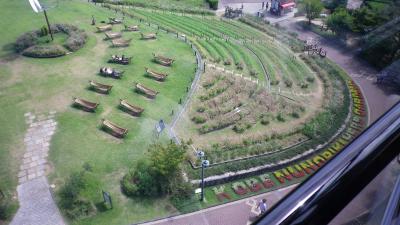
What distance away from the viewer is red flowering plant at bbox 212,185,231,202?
11.8m

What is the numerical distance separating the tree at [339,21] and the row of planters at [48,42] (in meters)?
16.4

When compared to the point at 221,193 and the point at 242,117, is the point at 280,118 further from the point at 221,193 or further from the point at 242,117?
the point at 221,193

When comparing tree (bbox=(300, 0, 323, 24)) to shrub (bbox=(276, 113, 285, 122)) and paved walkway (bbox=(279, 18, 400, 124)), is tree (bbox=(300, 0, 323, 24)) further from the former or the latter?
shrub (bbox=(276, 113, 285, 122))

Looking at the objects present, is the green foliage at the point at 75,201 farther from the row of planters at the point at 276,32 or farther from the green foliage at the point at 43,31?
the row of planters at the point at 276,32

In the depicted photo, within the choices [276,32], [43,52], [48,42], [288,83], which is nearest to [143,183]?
[288,83]

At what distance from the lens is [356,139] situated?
136cm

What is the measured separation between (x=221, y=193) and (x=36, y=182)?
20.7 ft

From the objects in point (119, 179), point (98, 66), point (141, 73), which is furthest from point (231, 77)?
point (119, 179)

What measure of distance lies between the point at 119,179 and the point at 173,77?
25.1 feet

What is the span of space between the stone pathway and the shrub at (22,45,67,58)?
6.31m

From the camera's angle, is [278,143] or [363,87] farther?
[363,87]

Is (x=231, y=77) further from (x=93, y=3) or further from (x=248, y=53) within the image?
(x=93, y=3)

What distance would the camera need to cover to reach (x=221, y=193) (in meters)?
12.0

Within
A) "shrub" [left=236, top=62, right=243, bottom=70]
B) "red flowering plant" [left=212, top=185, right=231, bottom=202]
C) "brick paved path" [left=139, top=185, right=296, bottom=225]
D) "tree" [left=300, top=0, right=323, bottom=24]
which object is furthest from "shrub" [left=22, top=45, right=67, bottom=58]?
"tree" [left=300, top=0, right=323, bottom=24]
